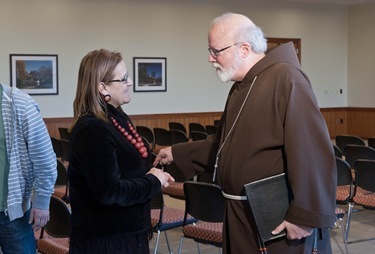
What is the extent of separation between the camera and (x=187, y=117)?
14.3 meters

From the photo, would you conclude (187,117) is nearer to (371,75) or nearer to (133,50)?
(133,50)

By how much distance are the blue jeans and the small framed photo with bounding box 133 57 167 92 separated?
10.5 metres

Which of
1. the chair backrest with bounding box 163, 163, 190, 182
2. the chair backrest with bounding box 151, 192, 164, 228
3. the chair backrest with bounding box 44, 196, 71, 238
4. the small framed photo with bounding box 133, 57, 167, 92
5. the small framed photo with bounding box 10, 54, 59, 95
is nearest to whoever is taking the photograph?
the chair backrest with bounding box 44, 196, 71, 238

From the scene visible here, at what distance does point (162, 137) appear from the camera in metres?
10.1

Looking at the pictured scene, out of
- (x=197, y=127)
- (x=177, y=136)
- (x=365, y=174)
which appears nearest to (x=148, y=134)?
(x=197, y=127)

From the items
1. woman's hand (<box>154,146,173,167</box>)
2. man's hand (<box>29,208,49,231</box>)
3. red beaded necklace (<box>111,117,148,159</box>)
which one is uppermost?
red beaded necklace (<box>111,117,148,159</box>)

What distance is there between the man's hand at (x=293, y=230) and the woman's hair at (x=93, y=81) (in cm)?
92

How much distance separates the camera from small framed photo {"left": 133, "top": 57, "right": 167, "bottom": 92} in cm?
1358

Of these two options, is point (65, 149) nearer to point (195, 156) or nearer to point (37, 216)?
point (37, 216)

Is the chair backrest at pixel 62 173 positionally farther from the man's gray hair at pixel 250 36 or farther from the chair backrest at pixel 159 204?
the man's gray hair at pixel 250 36

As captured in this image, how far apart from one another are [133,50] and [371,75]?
6.82 meters

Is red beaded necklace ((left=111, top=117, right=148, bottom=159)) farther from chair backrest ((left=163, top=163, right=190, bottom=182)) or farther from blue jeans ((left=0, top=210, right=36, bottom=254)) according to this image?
chair backrest ((left=163, top=163, right=190, bottom=182))

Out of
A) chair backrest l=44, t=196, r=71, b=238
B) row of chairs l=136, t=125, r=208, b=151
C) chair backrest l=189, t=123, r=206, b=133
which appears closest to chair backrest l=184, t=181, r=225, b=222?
chair backrest l=44, t=196, r=71, b=238

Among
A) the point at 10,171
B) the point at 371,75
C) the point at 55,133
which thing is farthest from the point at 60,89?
the point at 10,171
